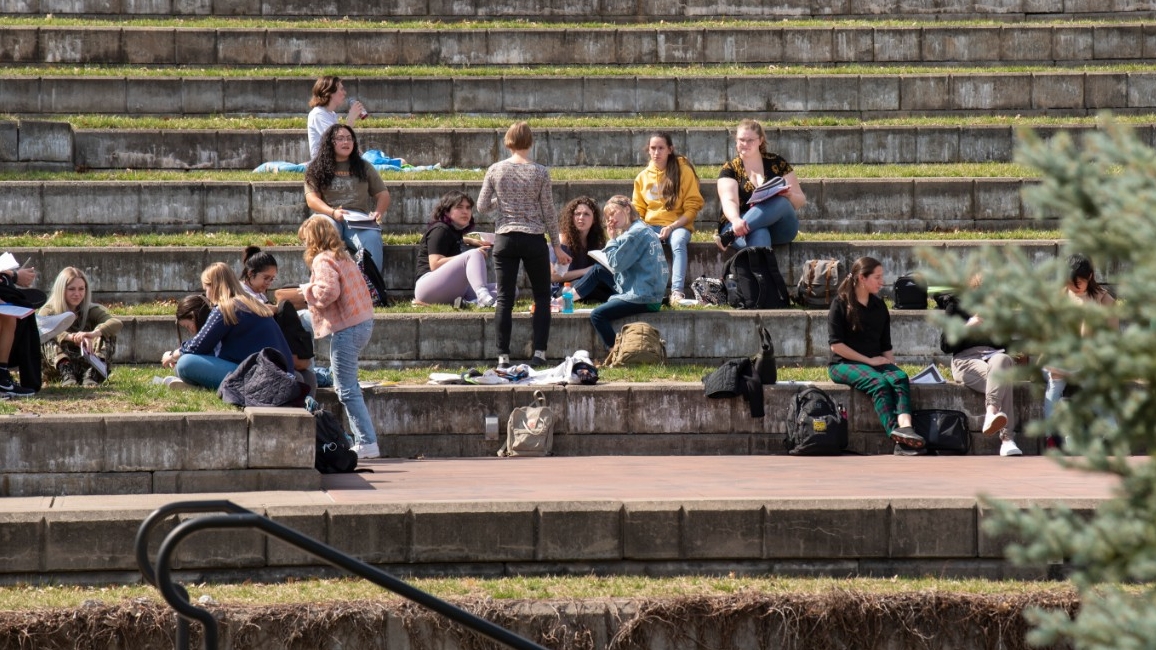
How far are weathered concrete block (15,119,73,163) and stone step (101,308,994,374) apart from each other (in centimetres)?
368

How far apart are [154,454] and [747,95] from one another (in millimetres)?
9787

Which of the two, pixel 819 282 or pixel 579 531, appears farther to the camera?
pixel 819 282

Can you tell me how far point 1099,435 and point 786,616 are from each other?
4644mm

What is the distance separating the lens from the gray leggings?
12938mm

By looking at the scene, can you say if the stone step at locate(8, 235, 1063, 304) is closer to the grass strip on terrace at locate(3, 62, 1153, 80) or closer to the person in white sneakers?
the person in white sneakers

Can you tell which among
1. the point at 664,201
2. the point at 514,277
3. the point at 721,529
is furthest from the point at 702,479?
the point at 664,201

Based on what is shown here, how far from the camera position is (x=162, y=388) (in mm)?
10234

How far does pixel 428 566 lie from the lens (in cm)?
789

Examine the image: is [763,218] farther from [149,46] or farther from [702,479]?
[149,46]

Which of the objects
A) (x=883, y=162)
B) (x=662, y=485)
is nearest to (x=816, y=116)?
(x=883, y=162)

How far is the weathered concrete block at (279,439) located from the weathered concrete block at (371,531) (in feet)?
3.79

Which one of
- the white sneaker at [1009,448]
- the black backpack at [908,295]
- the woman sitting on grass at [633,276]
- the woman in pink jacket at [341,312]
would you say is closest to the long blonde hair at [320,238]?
the woman in pink jacket at [341,312]

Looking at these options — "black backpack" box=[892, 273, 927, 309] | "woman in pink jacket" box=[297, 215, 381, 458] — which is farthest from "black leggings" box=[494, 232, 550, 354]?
"black backpack" box=[892, 273, 927, 309]

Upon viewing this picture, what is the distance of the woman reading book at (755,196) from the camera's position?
43.1 feet
